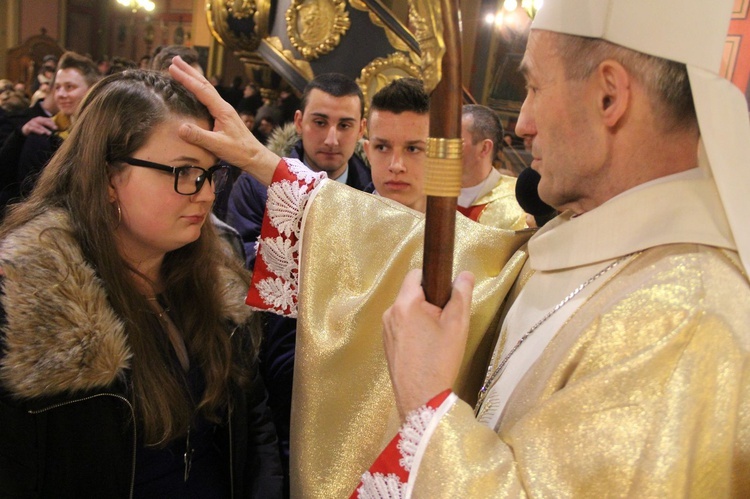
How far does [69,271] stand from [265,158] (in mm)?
600

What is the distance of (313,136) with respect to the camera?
12.4 ft

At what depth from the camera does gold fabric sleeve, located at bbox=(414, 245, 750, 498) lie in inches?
42.6

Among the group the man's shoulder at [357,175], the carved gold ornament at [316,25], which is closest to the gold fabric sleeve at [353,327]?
the man's shoulder at [357,175]

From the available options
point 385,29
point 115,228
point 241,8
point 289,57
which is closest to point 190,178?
point 115,228

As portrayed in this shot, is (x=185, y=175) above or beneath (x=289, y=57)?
beneath

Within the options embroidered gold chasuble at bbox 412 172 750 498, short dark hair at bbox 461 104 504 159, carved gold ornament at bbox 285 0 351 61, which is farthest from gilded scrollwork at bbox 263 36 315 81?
embroidered gold chasuble at bbox 412 172 750 498

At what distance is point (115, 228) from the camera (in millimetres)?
1800

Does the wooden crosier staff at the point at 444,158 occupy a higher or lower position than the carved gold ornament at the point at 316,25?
lower

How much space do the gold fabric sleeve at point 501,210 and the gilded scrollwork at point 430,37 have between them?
9.55 feet

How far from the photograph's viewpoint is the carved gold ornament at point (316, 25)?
20.5 ft

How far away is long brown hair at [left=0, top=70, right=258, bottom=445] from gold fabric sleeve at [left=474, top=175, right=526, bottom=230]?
246 centimetres

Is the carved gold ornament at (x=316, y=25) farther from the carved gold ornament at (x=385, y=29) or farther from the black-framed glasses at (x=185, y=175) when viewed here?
the black-framed glasses at (x=185, y=175)

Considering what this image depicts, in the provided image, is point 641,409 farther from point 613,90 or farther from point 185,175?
point 185,175

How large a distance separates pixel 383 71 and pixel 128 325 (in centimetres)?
482
